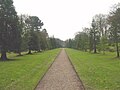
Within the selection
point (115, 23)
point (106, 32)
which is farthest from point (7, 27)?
point (106, 32)

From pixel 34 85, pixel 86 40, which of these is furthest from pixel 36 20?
pixel 34 85

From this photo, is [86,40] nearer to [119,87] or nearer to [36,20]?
[36,20]

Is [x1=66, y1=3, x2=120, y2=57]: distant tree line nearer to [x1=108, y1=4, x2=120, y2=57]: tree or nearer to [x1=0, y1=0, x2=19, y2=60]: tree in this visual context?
[x1=108, y1=4, x2=120, y2=57]: tree

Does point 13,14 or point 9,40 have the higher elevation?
point 13,14

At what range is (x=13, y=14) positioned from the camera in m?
41.9

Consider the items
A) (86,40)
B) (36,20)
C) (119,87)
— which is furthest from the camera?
(36,20)

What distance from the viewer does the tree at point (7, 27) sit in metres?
39.5

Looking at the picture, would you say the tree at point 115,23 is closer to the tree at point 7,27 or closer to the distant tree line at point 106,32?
the distant tree line at point 106,32

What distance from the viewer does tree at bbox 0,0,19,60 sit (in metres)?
39.5

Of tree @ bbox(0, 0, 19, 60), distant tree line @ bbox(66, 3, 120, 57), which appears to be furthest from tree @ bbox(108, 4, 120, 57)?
tree @ bbox(0, 0, 19, 60)

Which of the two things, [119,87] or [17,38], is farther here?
[17,38]

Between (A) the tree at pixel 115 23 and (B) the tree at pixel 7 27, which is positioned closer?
(B) the tree at pixel 7 27

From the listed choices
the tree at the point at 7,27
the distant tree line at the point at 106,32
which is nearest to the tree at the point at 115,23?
the distant tree line at the point at 106,32

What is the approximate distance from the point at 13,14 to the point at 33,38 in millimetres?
29748
